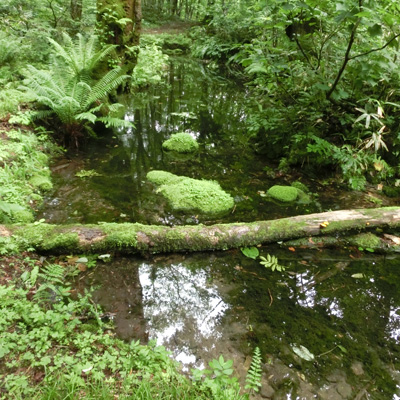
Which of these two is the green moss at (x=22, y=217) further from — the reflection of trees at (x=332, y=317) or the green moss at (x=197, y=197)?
the reflection of trees at (x=332, y=317)

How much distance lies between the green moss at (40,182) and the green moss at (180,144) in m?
2.40

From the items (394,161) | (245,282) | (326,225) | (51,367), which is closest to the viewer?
(51,367)

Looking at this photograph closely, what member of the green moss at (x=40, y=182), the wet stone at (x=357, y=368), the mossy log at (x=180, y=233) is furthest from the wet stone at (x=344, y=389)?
the green moss at (x=40, y=182)

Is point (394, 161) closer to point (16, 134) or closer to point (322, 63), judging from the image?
point (322, 63)

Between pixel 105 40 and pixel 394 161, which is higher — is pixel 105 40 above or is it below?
above

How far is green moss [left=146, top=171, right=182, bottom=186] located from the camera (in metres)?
4.77

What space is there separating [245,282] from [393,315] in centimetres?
144

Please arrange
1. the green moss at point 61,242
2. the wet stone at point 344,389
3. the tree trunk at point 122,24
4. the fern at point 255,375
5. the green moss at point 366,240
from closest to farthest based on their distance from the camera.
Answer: the fern at point 255,375 → the wet stone at point 344,389 → the green moss at point 61,242 → the green moss at point 366,240 → the tree trunk at point 122,24

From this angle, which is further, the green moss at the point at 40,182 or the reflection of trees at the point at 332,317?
the green moss at the point at 40,182

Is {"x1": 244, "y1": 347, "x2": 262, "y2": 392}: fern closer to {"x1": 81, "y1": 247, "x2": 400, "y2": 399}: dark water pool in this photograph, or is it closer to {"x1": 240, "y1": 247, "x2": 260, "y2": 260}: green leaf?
{"x1": 81, "y1": 247, "x2": 400, "y2": 399}: dark water pool

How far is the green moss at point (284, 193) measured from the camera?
4590mm

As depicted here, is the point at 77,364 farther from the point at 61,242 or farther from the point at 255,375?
the point at 61,242

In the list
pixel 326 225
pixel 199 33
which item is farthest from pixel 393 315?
pixel 199 33

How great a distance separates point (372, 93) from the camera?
4.93 m
